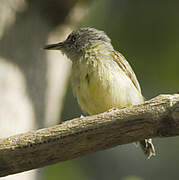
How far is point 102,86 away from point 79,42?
115 centimetres

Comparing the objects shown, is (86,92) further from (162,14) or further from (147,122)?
(162,14)

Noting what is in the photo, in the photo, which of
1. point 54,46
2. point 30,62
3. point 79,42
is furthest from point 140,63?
point 30,62

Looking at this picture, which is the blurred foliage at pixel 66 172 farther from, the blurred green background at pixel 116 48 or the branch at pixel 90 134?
the branch at pixel 90 134

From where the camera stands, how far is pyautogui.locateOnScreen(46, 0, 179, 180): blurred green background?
832 centimetres

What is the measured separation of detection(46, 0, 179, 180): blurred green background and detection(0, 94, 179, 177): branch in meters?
4.68

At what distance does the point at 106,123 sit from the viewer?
3.27 meters

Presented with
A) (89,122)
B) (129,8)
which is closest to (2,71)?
(89,122)

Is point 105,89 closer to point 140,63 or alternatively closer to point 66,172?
point 140,63

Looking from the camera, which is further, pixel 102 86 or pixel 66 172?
pixel 66 172

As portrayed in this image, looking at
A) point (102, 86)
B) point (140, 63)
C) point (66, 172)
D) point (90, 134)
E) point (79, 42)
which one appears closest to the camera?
point (90, 134)

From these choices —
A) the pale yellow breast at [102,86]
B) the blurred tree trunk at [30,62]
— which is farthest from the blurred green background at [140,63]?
the pale yellow breast at [102,86]

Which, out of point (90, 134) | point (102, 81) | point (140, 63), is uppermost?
point (140, 63)

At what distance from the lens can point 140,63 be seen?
8656mm

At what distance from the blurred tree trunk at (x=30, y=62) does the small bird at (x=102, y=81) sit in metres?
0.38
